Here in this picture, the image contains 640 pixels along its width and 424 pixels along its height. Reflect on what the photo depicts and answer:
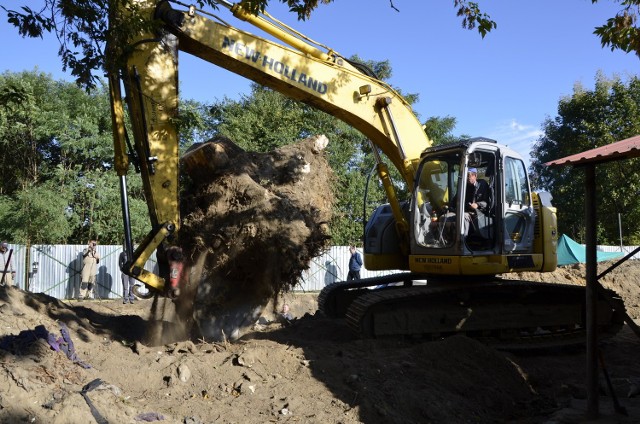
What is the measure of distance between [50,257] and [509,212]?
1439 centimetres

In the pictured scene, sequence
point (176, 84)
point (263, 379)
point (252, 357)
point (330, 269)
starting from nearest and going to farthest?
1. point (263, 379)
2. point (252, 357)
3. point (176, 84)
4. point (330, 269)

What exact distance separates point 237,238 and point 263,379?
174 centimetres

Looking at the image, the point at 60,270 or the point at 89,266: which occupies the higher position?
the point at 89,266

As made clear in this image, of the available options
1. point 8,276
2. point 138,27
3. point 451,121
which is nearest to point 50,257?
point 8,276

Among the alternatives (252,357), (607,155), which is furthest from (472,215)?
(252,357)

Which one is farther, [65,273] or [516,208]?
[65,273]

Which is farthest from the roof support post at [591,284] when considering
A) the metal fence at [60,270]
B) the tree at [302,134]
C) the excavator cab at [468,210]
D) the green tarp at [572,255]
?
the tree at [302,134]

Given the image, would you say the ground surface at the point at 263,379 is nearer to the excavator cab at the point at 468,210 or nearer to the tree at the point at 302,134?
the excavator cab at the point at 468,210

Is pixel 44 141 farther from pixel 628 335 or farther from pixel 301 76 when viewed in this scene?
pixel 628 335

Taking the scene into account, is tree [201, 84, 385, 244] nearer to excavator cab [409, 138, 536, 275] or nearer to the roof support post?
excavator cab [409, 138, 536, 275]

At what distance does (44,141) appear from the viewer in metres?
23.1

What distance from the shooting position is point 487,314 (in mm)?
8391

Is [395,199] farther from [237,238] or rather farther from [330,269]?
[330,269]

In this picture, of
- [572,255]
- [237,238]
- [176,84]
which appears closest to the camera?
[176,84]
